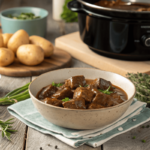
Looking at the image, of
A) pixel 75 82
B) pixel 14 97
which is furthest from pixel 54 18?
pixel 75 82

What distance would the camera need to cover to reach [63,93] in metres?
1.12

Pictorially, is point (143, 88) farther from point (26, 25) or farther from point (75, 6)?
point (26, 25)

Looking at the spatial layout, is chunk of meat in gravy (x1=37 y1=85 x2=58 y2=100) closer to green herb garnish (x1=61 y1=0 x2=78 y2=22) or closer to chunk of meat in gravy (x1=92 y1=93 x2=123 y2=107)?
chunk of meat in gravy (x1=92 y1=93 x2=123 y2=107)

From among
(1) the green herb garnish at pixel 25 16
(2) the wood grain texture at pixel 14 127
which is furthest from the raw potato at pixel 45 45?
(1) the green herb garnish at pixel 25 16

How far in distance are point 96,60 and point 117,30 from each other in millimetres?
327

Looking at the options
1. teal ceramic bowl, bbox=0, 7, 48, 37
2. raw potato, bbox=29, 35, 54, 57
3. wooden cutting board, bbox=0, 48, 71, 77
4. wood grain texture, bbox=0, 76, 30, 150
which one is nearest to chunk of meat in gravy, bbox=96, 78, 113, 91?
wood grain texture, bbox=0, 76, 30, 150

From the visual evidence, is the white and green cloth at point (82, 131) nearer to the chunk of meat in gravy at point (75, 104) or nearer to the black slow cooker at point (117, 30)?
the chunk of meat in gravy at point (75, 104)

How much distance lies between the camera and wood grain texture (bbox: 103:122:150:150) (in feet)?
3.39

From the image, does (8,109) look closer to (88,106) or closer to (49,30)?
(88,106)

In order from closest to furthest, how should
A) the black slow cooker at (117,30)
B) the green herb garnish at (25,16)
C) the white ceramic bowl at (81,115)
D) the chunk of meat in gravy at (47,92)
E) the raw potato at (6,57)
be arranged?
the white ceramic bowl at (81,115)
the chunk of meat in gravy at (47,92)
the black slow cooker at (117,30)
the raw potato at (6,57)
the green herb garnish at (25,16)

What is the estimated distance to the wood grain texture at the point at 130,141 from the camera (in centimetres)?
103

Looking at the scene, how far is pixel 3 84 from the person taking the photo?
1.58 meters

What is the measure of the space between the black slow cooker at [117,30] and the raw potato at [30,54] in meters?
0.35

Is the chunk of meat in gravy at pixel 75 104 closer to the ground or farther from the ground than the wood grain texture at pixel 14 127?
farther from the ground
